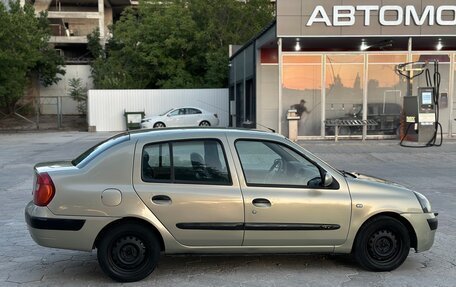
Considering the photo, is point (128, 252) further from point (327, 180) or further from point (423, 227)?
point (423, 227)

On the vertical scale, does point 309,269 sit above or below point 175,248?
below

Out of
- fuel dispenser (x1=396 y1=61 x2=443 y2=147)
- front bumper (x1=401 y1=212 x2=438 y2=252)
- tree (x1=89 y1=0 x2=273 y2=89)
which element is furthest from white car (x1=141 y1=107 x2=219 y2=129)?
front bumper (x1=401 y1=212 x2=438 y2=252)

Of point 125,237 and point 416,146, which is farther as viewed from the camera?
point 416,146

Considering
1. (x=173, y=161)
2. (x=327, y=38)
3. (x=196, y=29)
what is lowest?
(x=173, y=161)

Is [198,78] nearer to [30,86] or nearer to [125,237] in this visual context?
[30,86]

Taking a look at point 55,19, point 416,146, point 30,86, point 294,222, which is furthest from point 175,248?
point 55,19

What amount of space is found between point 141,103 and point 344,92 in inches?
565

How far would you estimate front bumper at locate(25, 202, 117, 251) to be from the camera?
455 centimetres

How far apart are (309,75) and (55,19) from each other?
3625 centimetres

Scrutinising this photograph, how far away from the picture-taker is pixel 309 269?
5047 mm

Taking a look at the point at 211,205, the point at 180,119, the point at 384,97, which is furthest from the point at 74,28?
the point at 211,205

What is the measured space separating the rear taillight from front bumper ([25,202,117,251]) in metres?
0.07

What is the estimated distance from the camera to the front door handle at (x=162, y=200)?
4629 mm

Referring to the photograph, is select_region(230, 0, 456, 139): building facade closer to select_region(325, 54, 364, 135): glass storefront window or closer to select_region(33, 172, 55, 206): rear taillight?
select_region(325, 54, 364, 135): glass storefront window
